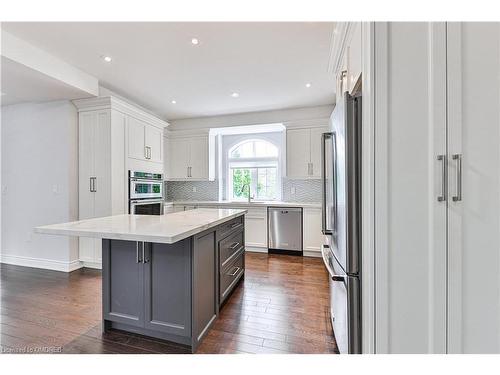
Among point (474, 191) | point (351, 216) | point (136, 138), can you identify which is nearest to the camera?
point (474, 191)

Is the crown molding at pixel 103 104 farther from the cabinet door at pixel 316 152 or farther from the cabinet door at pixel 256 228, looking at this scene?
the cabinet door at pixel 316 152

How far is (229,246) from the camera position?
98.6 inches

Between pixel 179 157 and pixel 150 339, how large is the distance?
149 inches

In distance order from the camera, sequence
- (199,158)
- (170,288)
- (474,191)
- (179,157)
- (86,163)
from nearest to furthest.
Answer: (474,191) < (170,288) < (86,163) < (199,158) < (179,157)

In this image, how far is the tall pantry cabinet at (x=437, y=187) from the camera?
3.51ft

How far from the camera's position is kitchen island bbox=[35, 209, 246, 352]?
170cm

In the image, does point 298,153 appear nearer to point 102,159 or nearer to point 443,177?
point 102,159

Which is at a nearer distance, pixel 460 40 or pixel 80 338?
pixel 460 40

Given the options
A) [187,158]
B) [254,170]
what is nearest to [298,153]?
[254,170]

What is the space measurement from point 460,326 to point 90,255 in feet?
13.1

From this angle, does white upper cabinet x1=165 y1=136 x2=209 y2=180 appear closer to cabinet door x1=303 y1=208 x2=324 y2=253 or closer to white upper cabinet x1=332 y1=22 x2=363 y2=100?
cabinet door x1=303 y1=208 x2=324 y2=253
